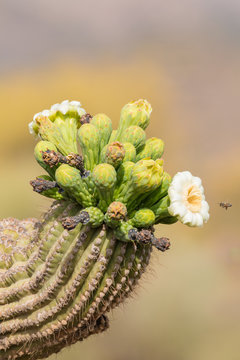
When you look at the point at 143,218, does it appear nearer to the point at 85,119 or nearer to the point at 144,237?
the point at 144,237

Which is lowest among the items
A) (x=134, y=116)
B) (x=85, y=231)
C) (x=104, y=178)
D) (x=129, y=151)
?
(x=85, y=231)

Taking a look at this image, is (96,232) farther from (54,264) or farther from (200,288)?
(200,288)

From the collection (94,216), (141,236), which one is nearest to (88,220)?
(94,216)

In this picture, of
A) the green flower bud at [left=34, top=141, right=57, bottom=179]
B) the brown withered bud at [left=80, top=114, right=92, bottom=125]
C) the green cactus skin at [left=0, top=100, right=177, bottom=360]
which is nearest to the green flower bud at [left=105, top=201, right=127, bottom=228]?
the green cactus skin at [left=0, top=100, right=177, bottom=360]

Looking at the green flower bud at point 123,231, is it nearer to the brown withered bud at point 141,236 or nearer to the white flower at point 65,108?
the brown withered bud at point 141,236

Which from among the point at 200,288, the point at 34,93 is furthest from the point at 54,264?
the point at 34,93

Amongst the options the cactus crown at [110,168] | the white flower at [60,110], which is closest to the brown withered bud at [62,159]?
the cactus crown at [110,168]
